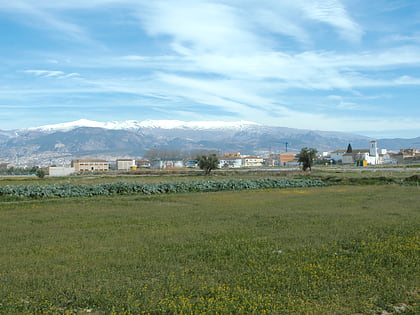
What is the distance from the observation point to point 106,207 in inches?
1168

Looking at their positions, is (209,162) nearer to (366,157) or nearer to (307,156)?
(307,156)

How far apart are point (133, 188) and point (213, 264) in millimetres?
30708

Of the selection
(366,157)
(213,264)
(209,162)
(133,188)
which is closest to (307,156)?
(209,162)

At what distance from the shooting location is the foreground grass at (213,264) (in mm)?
9156

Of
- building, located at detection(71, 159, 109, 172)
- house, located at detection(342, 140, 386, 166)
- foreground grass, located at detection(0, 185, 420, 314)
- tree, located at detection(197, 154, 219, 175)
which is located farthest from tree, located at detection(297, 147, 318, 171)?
building, located at detection(71, 159, 109, 172)

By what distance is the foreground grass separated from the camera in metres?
9.16

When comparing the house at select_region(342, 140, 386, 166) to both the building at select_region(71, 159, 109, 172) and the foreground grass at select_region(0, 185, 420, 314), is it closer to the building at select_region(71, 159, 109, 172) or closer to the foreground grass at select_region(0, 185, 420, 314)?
the building at select_region(71, 159, 109, 172)

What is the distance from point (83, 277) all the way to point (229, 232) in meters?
7.97

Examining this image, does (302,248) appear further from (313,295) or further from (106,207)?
(106,207)

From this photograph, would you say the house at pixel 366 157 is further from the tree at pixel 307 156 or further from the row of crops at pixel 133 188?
the row of crops at pixel 133 188

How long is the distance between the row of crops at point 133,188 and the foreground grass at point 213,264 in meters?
16.0

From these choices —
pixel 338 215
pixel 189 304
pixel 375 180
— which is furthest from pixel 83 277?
pixel 375 180

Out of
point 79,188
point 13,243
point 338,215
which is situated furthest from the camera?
point 79,188

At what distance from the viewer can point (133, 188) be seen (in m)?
42.0
